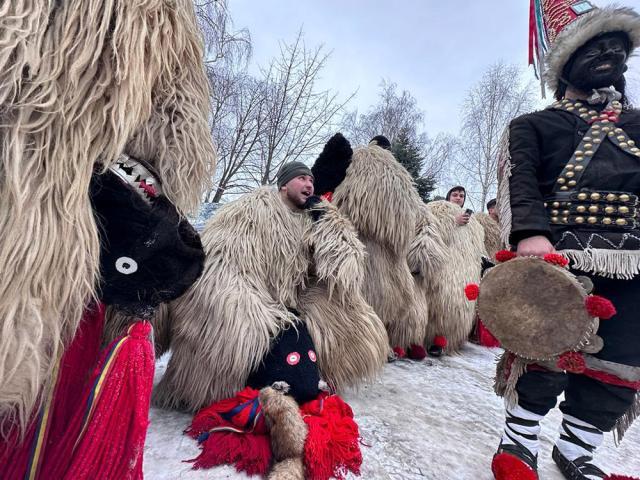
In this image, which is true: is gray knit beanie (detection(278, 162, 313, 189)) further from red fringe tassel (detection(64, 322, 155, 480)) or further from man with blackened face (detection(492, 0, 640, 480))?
red fringe tassel (detection(64, 322, 155, 480))

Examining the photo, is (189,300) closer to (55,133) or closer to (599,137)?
(55,133)

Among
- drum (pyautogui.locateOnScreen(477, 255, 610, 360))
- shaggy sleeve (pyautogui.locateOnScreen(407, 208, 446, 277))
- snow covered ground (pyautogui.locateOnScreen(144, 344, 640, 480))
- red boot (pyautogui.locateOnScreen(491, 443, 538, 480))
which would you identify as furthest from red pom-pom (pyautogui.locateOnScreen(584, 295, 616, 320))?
shaggy sleeve (pyautogui.locateOnScreen(407, 208, 446, 277))

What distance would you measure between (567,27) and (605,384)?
139 cm

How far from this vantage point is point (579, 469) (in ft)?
4.08

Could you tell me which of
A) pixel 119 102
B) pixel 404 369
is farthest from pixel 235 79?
pixel 119 102

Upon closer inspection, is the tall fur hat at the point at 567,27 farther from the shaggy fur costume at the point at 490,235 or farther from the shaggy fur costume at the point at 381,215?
the shaggy fur costume at the point at 490,235

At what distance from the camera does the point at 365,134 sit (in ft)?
41.1

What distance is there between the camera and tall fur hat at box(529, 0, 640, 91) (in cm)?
132

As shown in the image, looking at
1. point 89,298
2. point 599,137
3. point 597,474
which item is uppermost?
point 599,137

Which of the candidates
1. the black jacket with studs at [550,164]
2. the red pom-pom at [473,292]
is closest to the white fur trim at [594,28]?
the black jacket with studs at [550,164]

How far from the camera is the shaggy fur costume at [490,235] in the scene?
3770 millimetres

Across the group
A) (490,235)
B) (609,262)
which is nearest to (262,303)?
(609,262)

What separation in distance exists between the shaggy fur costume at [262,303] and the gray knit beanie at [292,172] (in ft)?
0.68

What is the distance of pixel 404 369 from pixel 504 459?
1202 millimetres
